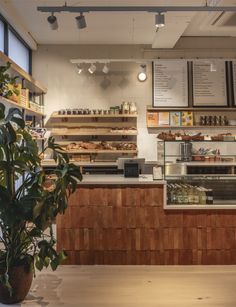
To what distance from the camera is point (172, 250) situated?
4.07 metres

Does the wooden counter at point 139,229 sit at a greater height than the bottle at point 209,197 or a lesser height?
lesser

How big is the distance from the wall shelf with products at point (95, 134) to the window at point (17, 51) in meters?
1.12

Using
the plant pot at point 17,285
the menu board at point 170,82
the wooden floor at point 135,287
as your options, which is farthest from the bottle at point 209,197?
the menu board at point 170,82

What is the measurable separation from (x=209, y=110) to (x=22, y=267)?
5111 mm

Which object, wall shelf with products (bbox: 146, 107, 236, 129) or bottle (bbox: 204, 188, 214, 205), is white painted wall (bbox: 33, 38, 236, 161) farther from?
bottle (bbox: 204, 188, 214, 205)

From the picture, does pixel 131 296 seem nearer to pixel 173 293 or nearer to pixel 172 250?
pixel 173 293

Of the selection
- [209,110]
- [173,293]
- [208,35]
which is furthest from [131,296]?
[208,35]

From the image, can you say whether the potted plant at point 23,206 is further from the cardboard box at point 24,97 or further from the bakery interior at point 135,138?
the cardboard box at point 24,97

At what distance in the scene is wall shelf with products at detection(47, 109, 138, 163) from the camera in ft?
22.1

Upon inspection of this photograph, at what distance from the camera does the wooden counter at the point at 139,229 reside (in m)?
4.06

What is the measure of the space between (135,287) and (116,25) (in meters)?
4.25

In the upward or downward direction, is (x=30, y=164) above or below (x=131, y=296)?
above

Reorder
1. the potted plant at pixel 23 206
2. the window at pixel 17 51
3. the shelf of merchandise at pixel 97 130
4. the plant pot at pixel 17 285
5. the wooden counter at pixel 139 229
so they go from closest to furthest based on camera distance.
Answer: the potted plant at pixel 23 206 → the plant pot at pixel 17 285 → the wooden counter at pixel 139 229 → the window at pixel 17 51 → the shelf of merchandise at pixel 97 130

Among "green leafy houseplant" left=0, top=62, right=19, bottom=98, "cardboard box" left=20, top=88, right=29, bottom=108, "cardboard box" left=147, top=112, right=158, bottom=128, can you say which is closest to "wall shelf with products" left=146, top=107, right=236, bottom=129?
"cardboard box" left=147, top=112, right=158, bottom=128
